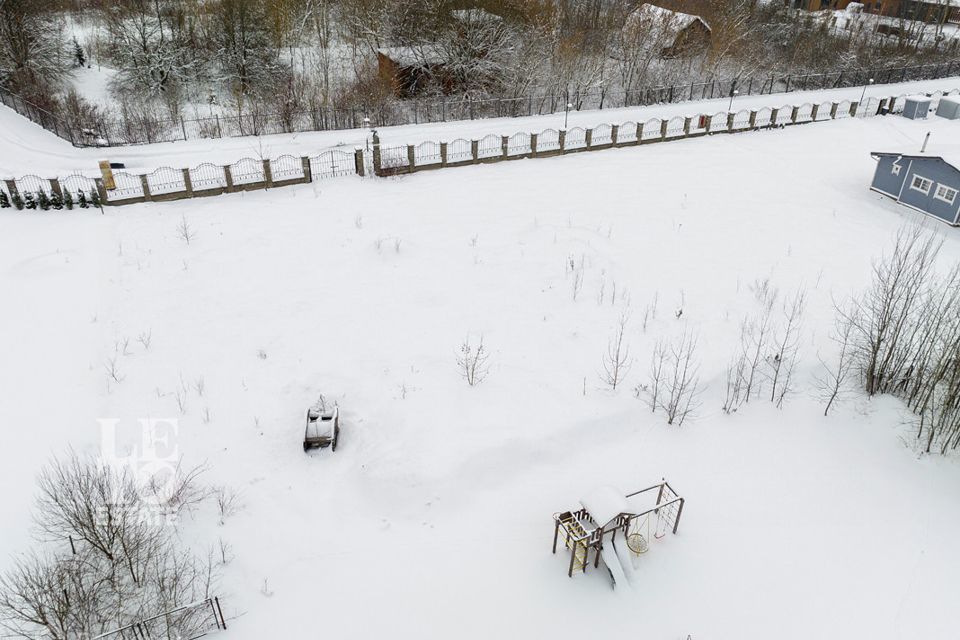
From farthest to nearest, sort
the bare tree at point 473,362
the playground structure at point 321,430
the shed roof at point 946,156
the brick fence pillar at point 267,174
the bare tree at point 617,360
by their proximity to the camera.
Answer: the brick fence pillar at point 267,174, the shed roof at point 946,156, the bare tree at point 617,360, the bare tree at point 473,362, the playground structure at point 321,430

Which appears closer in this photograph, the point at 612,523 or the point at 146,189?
the point at 612,523

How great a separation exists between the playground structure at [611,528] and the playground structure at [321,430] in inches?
178

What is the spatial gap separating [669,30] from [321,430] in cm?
3923

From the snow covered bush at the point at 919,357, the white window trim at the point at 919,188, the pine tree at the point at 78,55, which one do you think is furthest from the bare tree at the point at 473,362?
the pine tree at the point at 78,55

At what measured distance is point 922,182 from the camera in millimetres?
22016

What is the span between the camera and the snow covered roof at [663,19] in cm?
4047

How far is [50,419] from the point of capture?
1199cm

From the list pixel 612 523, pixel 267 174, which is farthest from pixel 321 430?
pixel 267 174

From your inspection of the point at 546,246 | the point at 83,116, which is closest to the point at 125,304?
the point at 546,246

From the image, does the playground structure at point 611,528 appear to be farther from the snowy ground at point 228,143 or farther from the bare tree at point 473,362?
the snowy ground at point 228,143

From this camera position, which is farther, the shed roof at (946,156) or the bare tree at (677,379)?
the shed roof at (946,156)

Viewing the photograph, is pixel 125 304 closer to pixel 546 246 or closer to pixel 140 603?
pixel 140 603

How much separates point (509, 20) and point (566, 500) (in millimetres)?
34403

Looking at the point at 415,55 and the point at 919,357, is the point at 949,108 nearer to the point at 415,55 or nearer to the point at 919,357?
the point at 919,357
